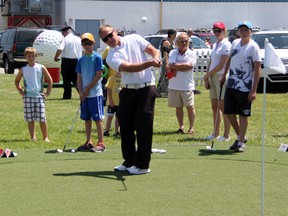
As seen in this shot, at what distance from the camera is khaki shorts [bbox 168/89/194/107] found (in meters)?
11.8

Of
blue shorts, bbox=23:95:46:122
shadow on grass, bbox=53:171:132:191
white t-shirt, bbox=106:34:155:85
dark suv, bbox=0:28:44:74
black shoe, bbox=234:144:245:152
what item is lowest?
dark suv, bbox=0:28:44:74

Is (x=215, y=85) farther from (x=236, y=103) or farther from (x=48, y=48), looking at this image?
(x=48, y=48)

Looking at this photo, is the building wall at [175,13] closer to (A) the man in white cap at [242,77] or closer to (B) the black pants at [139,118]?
(A) the man in white cap at [242,77]

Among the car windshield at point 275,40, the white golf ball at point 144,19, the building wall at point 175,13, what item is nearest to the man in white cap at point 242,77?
the car windshield at point 275,40

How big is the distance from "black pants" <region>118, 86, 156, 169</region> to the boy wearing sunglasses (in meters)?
1.50

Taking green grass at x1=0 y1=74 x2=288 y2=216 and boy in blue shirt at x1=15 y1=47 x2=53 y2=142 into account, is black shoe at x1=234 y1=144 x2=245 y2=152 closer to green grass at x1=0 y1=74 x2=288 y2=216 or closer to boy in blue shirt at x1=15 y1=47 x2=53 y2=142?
green grass at x1=0 y1=74 x2=288 y2=216

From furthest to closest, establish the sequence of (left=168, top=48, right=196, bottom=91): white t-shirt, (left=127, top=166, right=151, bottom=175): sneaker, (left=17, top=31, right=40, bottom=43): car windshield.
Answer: (left=17, top=31, right=40, bottom=43): car windshield < (left=168, top=48, right=196, bottom=91): white t-shirt < (left=127, top=166, right=151, bottom=175): sneaker

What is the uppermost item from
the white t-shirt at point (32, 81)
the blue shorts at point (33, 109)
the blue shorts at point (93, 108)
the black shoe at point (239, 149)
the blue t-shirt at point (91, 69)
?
the blue t-shirt at point (91, 69)

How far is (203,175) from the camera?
823 centimetres

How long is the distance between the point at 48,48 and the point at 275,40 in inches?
251

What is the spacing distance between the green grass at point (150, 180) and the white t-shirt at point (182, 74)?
815 mm

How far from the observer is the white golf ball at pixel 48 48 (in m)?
20.1

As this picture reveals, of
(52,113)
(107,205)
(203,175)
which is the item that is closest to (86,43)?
(203,175)

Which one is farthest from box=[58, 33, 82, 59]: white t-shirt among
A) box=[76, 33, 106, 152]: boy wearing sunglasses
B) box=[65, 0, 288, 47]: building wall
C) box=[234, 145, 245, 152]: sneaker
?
box=[65, 0, 288, 47]: building wall
